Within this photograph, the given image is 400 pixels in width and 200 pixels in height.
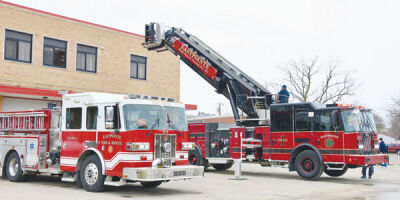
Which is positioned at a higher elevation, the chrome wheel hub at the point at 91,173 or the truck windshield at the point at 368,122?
the truck windshield at the point at 368,122

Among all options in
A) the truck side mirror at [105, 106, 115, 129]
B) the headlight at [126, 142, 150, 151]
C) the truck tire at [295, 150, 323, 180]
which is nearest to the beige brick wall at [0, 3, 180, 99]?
the truck side mirror at [105, 106, 115, 129]

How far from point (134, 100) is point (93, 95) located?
1.32 metres

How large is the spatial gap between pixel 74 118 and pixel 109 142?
176 cm

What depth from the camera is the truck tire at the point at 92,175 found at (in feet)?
37.1

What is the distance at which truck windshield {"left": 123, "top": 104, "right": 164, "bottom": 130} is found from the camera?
11066 millimetres

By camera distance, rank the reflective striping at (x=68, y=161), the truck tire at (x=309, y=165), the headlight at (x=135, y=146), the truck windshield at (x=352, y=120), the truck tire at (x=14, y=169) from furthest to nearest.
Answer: the truck tire at (x=309, y=165) → the truck windshield at (x=352, y=120) → the truck tire at (x=14, y=169) → the reflective striping at (x=68, y=161) → the headlight at (x=135, y=146)

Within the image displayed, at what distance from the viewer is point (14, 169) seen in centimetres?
1405

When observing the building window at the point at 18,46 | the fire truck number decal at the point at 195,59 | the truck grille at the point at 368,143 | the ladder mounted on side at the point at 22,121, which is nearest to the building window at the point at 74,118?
the ladder mounted on side at the point at 22,121

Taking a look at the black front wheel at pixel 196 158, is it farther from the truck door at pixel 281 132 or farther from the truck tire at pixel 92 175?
the truck tire at pixel 92 175

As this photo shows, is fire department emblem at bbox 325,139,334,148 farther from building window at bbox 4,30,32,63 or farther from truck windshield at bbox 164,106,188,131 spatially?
building window at bbox 4,30,32,63

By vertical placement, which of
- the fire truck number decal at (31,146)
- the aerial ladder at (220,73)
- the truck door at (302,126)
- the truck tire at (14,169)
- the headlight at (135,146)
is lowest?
the truck tire at (14,169)

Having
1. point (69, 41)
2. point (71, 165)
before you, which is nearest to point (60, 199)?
point (71, 165)

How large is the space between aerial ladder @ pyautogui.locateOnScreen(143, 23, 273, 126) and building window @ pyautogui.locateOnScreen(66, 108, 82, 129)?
756 centimetres

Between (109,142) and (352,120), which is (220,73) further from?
(109,142)
